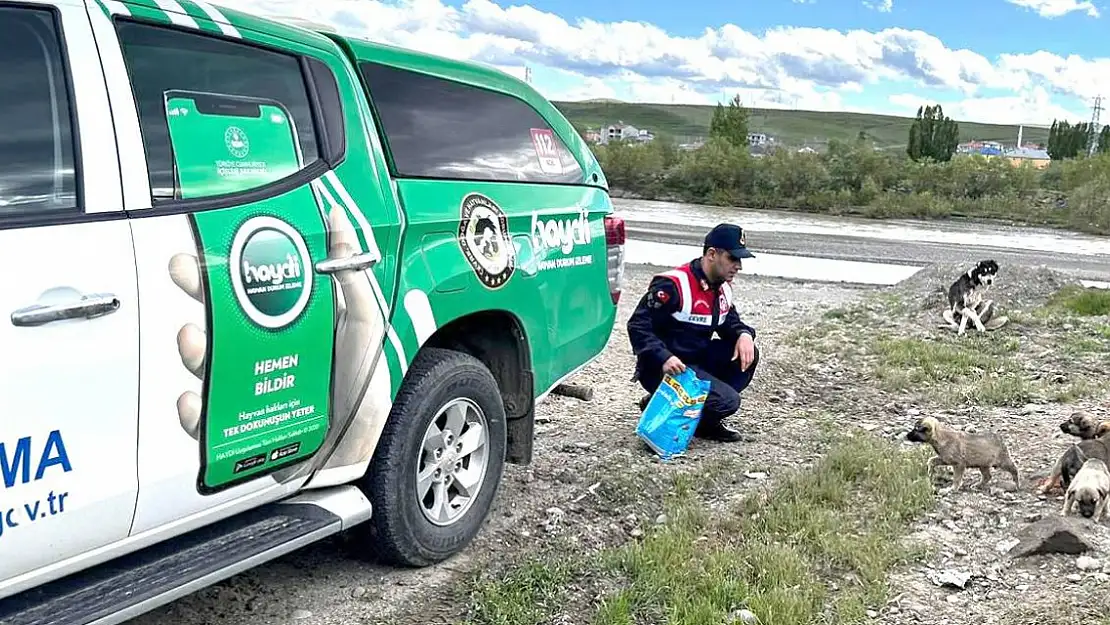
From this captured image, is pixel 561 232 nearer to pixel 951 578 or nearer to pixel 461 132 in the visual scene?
pixel 461 132

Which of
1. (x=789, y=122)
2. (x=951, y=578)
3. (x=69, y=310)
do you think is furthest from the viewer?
(x=789, y=122)

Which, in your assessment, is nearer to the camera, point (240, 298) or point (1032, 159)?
point (240, 298)

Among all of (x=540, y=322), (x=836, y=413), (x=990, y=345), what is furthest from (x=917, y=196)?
(x=540, y=322)

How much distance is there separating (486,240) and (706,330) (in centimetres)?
218

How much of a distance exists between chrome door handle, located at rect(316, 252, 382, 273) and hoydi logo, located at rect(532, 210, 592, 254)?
3.38 feet

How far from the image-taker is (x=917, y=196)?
30922mm

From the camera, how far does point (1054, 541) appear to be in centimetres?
413

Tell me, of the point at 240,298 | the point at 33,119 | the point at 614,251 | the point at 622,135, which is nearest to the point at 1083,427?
the point at 614,251

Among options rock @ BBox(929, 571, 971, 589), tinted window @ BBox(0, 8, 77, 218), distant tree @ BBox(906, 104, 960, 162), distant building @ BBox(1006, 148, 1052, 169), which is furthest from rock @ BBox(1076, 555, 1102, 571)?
distant tree @ BBox(906, 104, 960, 162)

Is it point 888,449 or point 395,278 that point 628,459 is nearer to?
point 888,449

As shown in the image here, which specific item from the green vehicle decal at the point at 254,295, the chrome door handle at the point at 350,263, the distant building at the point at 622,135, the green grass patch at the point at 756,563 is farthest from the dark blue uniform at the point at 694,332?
the distant building at the point at 622,135

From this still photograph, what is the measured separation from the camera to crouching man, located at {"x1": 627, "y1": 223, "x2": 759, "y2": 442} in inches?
217

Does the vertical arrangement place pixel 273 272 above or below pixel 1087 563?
above

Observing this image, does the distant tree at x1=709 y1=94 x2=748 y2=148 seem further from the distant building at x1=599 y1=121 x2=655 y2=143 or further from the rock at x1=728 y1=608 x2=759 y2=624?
the rock at x1=728 y1=608 x2=759 y2=624
